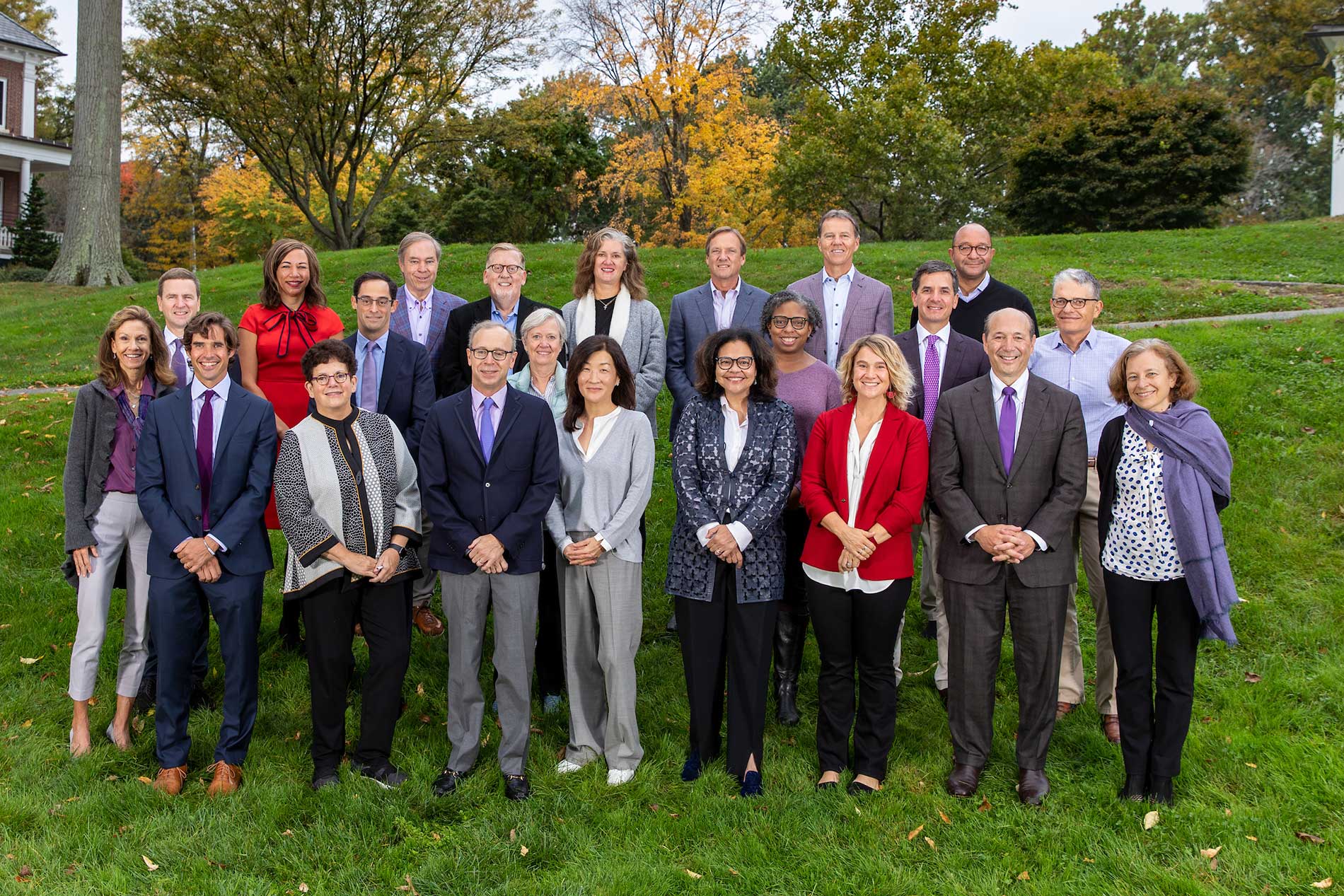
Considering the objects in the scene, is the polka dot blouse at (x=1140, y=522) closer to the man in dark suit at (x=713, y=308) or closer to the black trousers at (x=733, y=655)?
the black trousers at (x=733, y=655)

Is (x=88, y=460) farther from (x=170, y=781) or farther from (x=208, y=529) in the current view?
(x=170, y=781)

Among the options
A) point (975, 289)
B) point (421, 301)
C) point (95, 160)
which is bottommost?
point (421, 301)

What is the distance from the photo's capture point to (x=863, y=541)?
4281mm

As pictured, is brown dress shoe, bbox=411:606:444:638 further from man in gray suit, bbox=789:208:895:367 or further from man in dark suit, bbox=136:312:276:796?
man in gray suit, bbox=789:208:895:367

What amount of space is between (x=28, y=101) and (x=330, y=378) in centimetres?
3473

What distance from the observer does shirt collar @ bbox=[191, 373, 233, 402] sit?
179 inches

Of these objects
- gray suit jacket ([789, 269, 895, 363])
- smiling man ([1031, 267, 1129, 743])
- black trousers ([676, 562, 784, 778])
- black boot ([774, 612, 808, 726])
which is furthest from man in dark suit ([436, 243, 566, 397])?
smiling man ([1031, 267, 1129, 743])

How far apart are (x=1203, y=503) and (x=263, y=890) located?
14.2 feet

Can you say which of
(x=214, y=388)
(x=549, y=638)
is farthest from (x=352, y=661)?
(x=214, y=388)

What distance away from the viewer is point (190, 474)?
4.45m

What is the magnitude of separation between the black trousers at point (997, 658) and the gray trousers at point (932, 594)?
345 millimetres

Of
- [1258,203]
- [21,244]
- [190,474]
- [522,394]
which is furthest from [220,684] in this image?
[1258,203]

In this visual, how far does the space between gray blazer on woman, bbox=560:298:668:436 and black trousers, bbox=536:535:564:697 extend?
1103 millimetres

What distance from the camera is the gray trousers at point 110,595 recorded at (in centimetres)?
474
